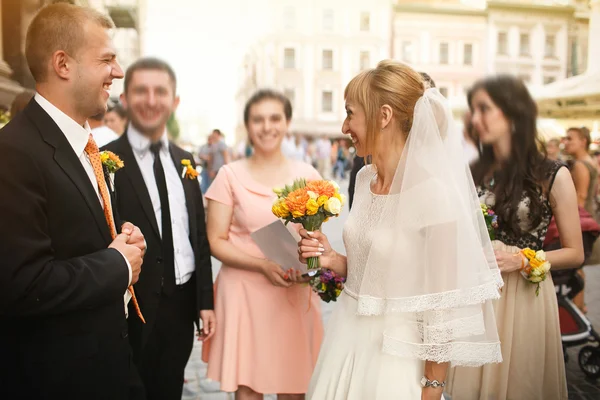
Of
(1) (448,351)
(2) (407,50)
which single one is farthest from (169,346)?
(2) (407,50)

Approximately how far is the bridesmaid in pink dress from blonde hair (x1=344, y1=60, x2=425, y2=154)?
1.14m

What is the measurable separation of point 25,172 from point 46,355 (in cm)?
67

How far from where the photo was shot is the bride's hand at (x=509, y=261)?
2.83 m

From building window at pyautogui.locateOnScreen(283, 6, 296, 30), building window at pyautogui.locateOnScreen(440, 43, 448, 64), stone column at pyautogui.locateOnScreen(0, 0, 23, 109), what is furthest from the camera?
building window at pyautogui.locateOnScreen(283, 6, 296, 30)

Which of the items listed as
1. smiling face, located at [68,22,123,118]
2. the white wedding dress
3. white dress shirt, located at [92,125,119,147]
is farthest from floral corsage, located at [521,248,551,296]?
white dress shirt, located at [92,125,119,147]

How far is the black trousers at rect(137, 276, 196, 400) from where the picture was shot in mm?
3043

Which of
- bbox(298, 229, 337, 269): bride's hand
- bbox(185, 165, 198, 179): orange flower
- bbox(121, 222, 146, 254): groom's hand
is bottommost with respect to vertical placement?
bbox(298, 229, 337, 269): bride's hand

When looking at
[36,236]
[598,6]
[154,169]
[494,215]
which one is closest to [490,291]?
[494,215]

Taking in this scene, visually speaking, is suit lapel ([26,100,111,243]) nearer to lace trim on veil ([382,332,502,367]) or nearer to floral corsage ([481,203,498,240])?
lace trim on veil ([382,332,502,367])

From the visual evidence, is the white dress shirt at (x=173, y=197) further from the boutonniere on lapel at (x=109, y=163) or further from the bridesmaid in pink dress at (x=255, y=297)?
the boutonniere on lapel at (x=109, y=163)

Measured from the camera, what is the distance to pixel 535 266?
2.84 m

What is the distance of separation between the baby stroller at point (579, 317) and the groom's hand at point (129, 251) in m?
3.37

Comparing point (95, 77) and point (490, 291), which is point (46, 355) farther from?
point (490, 291)

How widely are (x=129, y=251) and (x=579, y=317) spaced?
3.96 metres
